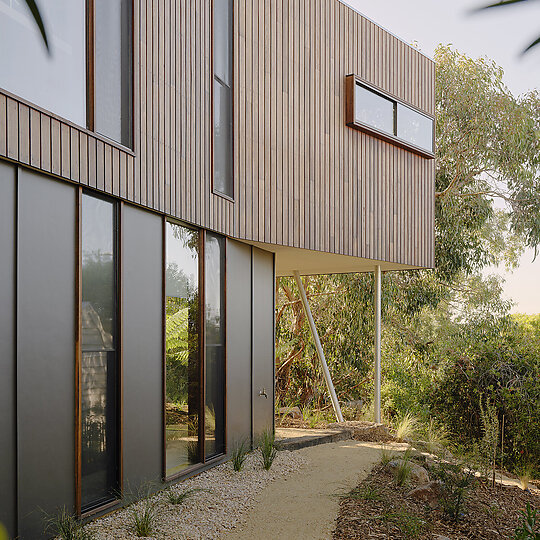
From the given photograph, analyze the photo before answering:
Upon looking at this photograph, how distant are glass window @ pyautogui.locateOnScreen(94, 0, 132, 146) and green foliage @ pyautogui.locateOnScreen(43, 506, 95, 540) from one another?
2.94 metres

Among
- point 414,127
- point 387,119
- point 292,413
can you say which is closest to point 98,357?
point 387,119

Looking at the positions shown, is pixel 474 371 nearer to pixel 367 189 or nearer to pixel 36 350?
pixel 367 189

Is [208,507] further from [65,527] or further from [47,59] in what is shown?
[47,59]

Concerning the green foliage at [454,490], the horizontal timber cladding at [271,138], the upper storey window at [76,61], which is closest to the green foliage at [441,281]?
the horizontal timber cladding at [271,138]

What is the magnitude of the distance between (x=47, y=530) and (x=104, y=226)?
235 cm

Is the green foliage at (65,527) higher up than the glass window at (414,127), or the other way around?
the glass window at (414,127)

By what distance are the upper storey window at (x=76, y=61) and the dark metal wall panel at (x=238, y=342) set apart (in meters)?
2.63

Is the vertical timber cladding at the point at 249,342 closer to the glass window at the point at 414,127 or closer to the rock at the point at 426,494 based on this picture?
the rock at the point at 426,494

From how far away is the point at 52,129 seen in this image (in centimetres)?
441

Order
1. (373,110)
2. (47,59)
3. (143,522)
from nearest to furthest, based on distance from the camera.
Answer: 1. (47,59)
2. (143,522)
3. (373,110)

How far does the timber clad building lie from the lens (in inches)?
168

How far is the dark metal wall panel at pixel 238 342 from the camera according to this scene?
7520mm

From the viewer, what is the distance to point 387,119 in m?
10.5

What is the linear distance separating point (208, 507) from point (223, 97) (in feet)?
14.9
